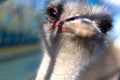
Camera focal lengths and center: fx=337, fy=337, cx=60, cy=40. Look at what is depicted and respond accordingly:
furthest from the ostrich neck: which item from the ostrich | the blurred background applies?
the blurred background

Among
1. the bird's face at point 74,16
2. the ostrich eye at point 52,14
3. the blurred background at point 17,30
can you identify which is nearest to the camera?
the blurred background at point 17,30

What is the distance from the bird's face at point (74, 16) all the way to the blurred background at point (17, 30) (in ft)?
0.13

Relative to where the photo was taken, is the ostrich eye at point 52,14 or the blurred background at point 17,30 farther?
the ostrich eye at point 52,14

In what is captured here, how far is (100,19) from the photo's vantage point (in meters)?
1.27

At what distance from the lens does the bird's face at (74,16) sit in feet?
3.55

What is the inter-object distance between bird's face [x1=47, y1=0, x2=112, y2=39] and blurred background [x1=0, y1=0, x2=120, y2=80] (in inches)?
1.6

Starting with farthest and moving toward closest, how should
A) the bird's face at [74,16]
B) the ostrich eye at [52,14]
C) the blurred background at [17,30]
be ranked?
the ostrich eye at [52,14] < the bird's face at [74,16] < the blurred background at [17,30]

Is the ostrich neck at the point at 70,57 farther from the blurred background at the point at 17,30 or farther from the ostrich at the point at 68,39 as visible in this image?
the blurred background at the point at 17,30

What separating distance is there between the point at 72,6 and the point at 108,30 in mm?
216

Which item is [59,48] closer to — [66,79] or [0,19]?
[66,79]

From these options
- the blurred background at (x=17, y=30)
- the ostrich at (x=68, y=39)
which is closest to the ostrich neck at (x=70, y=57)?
the ostrich at (x=68, y=39)

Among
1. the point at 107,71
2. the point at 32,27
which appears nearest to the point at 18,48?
the point at 32,27

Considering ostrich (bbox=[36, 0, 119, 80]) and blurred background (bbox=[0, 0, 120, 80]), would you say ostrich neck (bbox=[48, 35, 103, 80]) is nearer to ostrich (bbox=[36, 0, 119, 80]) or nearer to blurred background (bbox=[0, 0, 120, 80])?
ostrich (bbox=[36, 0, 119, 80])

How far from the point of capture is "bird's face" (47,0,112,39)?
1082 mm
